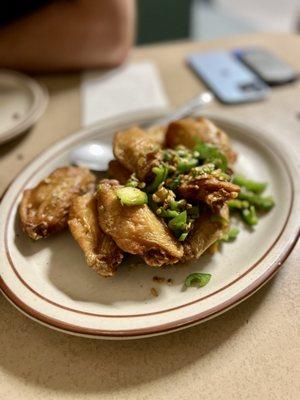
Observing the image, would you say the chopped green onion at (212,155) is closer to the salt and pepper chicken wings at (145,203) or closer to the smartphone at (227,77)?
the salt and pepper chicken wings at (145,203)

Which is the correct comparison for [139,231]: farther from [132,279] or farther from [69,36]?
[69,36]

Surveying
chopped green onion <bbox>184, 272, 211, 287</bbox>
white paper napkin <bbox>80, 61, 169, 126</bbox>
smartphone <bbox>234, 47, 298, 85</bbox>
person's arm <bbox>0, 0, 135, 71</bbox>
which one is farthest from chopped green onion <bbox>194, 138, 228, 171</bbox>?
person's arm <bbox>0, 0, 135, 71</bbox>

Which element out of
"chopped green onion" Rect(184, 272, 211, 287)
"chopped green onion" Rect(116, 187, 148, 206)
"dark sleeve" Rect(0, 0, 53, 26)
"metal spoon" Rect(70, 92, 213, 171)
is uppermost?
"dark sleeve" Rect(0, 0, 53, 26)

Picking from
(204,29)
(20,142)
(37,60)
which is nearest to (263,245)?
(20,142)

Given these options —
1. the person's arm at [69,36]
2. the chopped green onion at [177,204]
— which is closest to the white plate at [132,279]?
the chopped green onion at [177,204]

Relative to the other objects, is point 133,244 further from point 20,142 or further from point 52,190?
point 20,142

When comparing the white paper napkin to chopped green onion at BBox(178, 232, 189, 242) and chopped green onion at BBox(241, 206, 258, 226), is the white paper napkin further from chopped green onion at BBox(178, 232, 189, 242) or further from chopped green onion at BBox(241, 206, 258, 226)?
chopped green onion at BBox(178, 232, 189, 242)
